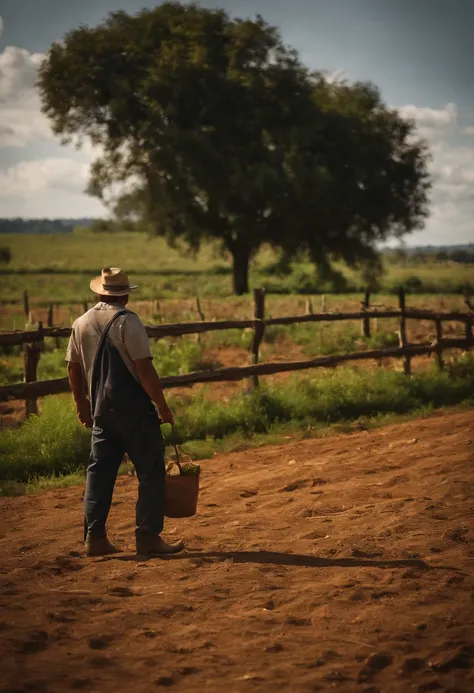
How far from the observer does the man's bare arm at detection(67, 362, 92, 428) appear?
567 centimetres

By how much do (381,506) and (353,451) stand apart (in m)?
2.35

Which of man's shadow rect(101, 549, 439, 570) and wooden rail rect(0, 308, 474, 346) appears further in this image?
wooden rail rect(0, 308, 474, 346)

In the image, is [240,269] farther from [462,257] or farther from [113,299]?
[462,257]

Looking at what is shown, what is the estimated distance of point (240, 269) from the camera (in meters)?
35.6

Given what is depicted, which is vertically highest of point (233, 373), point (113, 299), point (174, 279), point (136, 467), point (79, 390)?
point (174, 279)

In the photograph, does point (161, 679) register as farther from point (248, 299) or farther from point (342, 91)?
point (342, 91)

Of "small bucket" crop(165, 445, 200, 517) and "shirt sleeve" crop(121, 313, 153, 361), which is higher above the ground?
"shirt sleeve" crop(121, 313, 153, 361)

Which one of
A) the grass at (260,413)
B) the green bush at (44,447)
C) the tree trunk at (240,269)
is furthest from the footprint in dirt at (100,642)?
the tree trunk at (240,269)

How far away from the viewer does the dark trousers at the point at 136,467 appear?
17.8 ft

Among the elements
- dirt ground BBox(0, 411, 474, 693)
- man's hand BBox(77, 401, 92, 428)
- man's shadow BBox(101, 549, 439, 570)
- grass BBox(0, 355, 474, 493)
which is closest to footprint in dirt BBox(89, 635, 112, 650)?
dirt ground BBox(0, 411, 474, 693)

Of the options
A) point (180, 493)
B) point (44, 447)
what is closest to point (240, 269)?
point (44, 447)

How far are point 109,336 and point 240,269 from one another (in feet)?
99.6

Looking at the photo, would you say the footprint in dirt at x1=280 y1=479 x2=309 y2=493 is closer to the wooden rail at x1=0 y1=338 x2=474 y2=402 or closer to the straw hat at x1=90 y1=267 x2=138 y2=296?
the wooden rail at x1=0 y1=338 x2=474 y2=402

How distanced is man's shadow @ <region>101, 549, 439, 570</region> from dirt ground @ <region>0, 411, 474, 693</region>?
1 centimetres
